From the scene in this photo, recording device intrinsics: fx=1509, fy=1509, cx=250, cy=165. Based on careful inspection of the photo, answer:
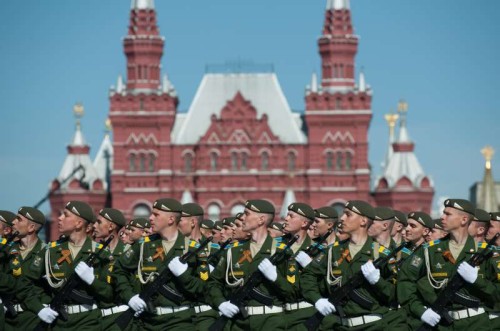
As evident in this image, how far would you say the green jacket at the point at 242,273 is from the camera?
1385cm

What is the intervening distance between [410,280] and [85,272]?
2.95 metres

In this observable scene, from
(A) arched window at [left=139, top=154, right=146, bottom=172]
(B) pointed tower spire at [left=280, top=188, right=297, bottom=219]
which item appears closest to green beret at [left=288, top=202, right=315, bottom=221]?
(B) pointed tower spire at [left=280, top=188, right=297, bottom=219]

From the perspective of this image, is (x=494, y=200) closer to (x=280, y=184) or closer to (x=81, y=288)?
(x=280, y=184)

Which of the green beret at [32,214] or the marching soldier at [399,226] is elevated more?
the green beret at [32,214]

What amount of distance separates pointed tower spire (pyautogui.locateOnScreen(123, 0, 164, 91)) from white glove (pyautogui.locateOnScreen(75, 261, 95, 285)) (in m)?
68.9

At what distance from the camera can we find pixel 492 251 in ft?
43.0

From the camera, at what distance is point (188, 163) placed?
83.9m

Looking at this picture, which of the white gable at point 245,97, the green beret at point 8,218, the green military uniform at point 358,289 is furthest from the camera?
the white gable at point 245,97

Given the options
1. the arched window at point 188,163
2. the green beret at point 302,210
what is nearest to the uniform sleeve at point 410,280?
the green beret at point 302,210

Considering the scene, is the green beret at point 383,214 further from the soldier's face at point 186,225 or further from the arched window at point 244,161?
the arched window at point 244,161

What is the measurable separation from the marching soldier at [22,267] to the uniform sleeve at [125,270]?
0.78m

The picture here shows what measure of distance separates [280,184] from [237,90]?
6366 mm

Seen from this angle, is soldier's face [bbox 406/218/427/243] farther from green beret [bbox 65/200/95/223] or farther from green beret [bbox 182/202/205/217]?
green beret [bbox 65/200/95/223]

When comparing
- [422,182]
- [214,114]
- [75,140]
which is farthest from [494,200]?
[75,140]
